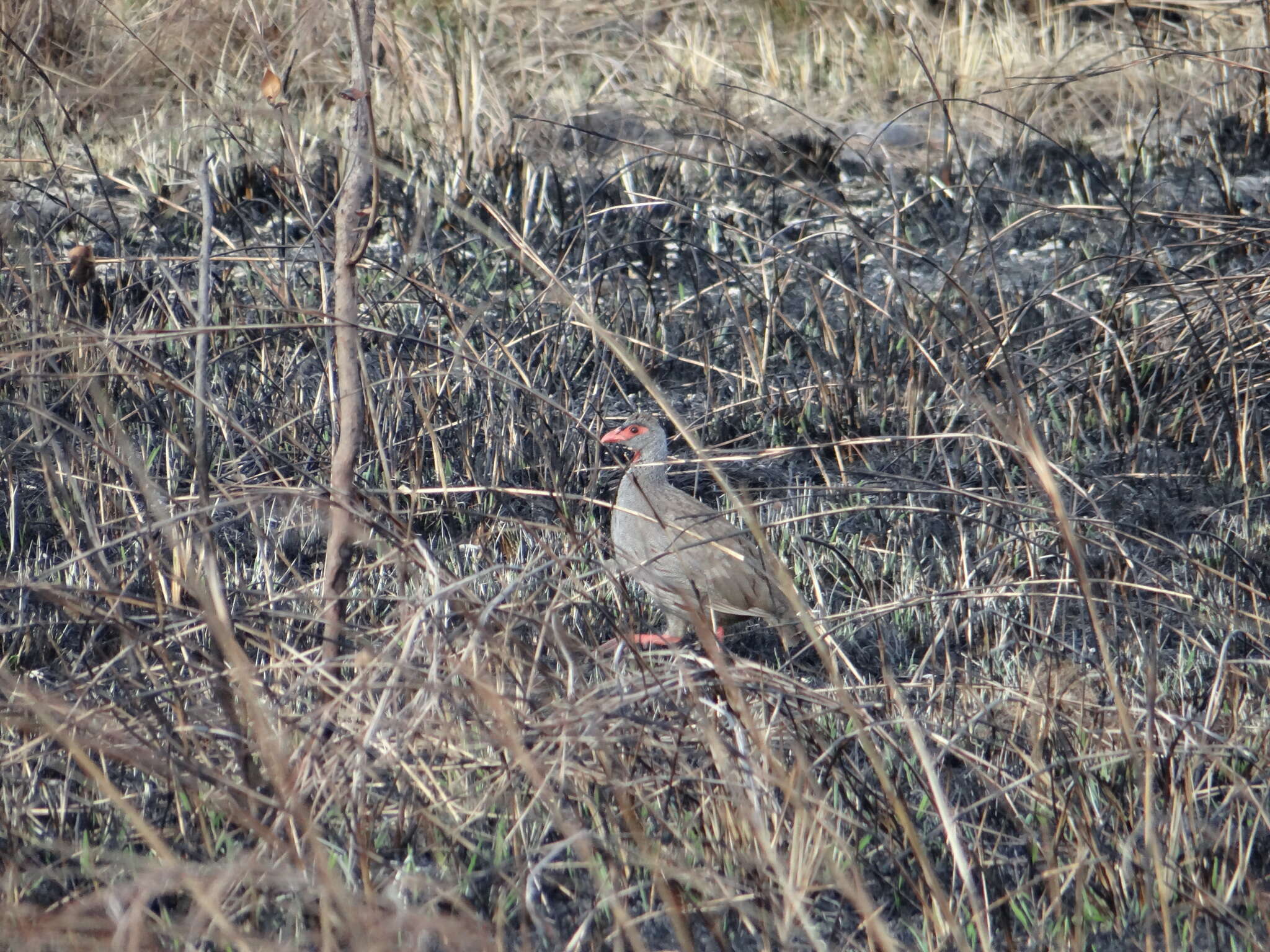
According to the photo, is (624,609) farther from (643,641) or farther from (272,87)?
(272,87)

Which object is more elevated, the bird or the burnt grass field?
the burnt grass field

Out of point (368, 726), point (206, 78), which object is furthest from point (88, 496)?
point (206, 78)

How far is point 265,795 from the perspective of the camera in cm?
262

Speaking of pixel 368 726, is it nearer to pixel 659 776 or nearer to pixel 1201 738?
pixel 659 776

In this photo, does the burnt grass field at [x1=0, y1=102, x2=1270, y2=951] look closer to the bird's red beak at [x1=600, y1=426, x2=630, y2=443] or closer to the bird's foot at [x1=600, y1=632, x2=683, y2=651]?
the bird's foot at [x1=600, y1=632, x2=683, y2=651]

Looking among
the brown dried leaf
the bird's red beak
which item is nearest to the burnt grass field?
the bird's red beak

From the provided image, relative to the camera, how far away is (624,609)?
3271 mm

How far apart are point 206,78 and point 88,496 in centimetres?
484

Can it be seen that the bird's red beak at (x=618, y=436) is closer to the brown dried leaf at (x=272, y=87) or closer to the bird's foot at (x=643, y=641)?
the bird's foot at (x=643, y=641)

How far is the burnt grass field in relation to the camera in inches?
92.7

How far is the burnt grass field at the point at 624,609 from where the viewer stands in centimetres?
235

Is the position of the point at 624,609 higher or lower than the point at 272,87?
lower

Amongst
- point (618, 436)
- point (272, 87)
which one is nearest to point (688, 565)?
point (618, 436)

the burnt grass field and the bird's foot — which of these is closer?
the burnt grass field
